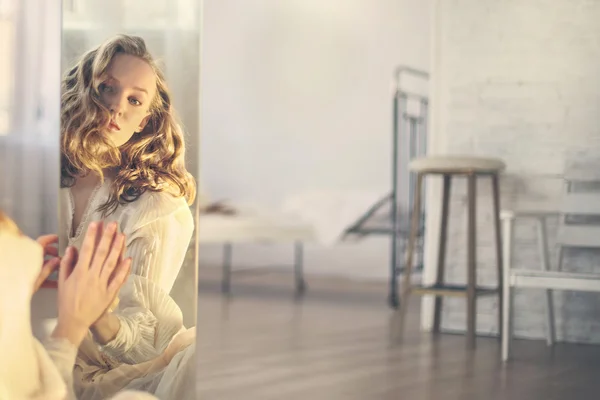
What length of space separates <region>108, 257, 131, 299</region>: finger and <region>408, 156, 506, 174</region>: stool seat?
2033 mm

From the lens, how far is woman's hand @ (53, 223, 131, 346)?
1.68m

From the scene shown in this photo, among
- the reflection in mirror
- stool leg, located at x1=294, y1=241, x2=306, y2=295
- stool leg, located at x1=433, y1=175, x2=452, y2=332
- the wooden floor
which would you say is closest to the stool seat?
stool leg, located at x1=433, y1=175, x2=452, y2=332

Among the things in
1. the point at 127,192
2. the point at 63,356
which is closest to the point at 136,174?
the point at 127,192

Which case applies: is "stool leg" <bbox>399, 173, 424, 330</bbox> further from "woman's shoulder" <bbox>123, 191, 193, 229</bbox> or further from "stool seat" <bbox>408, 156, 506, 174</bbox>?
"woman's shoulder" <bbox>123, 191, 193, 229</bbox>

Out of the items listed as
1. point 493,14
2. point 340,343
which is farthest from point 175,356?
point 493,14

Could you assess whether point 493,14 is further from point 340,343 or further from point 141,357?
point 141,357

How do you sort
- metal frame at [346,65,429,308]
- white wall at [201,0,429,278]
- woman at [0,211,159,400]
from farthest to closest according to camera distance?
white wall at [201,0,429,278]
metal frame at [346,65,429,308]
woman at [0,211,159,400]

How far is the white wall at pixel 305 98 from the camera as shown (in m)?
6.25

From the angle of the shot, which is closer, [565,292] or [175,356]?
[175,356]

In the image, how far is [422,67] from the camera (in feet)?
20.2

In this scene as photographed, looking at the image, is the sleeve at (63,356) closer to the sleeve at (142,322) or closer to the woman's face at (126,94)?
the sleeve at (142,322)

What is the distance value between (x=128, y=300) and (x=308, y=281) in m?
4.57

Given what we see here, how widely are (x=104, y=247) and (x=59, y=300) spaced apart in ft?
0.45

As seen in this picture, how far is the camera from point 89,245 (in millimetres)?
1712
